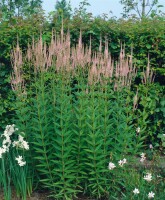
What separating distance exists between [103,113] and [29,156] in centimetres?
118

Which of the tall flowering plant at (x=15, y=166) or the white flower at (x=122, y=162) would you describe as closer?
the white flower at (x=122, y=162)

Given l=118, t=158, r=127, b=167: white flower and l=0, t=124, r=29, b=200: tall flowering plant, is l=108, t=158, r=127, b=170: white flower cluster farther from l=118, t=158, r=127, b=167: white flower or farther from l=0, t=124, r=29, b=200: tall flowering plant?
l=0, t=124, r=29, b=200: tall flowering plant

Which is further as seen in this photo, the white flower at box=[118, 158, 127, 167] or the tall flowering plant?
the tall flowering plant

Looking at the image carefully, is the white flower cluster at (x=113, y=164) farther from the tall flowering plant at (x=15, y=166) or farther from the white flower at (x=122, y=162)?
the tall flowering plant at (x=15, y=166)

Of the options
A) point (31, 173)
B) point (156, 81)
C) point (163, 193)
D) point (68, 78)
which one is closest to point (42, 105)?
point (68, 78)

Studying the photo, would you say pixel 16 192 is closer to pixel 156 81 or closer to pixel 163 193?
pixel 163 193

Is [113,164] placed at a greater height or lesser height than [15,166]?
greater

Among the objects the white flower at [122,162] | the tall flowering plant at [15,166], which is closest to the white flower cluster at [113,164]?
the white flower at [122,162]

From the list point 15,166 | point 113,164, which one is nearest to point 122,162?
point 113,164

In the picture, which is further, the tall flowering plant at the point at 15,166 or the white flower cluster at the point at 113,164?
the tall flowering plant at the point at 15,166

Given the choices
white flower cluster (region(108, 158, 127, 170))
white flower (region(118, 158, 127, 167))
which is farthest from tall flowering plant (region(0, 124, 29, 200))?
white flower (region(118, 158, 127, 167))

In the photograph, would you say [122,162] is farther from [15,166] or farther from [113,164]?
[15,166]

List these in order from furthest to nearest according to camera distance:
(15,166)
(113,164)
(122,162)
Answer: (15,166) → (122,162) → (113,164)

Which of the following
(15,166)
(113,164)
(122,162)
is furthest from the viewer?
(15,166)
